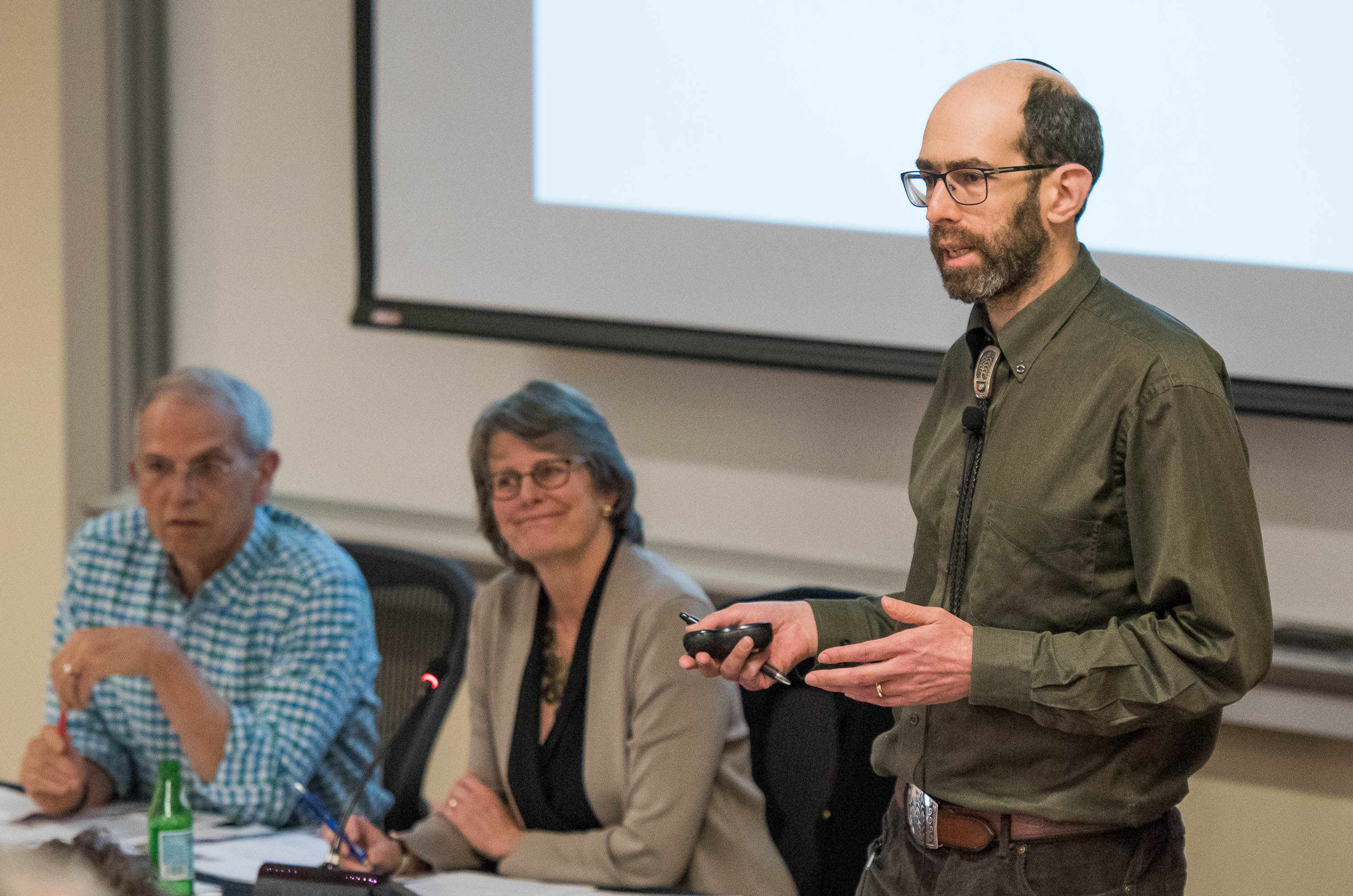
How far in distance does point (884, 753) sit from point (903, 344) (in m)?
1.13

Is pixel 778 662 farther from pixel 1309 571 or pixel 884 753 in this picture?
pixel 1309 571

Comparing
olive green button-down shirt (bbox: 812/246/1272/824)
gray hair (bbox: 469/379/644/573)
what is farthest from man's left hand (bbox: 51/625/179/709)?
olive green button-down shirt (bbox: 812/246/1272/824)

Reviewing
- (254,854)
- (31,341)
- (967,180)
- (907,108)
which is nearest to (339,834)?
(254,854)

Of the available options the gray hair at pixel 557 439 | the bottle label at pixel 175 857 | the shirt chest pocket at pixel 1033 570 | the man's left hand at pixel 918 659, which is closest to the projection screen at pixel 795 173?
the gray hair at pixel 557 439

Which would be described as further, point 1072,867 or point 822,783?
point 822,783

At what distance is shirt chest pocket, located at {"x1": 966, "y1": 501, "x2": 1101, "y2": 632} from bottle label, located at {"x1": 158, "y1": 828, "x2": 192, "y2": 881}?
100cm

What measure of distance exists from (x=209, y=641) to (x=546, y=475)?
0.68 meters

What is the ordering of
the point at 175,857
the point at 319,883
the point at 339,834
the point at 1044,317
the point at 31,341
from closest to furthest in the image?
the point at 1044,317
the point at 319,883
the point at 175,857
the point at 339,834
the point at 31,341

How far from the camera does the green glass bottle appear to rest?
1675 millimetres

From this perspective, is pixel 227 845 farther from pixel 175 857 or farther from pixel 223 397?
pixel 223 397

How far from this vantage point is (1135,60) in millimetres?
2248

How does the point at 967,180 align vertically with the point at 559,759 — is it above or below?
above

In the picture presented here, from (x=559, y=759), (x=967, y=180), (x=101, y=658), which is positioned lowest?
(x=559, y=759)

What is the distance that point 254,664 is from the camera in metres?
2.26
